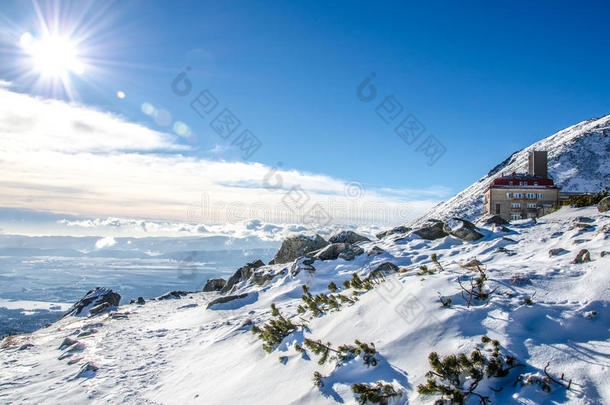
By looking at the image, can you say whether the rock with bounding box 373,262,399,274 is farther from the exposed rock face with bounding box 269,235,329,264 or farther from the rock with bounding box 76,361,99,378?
the exposed rock face with bounding box 269,235,329,264

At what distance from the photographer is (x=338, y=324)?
765 centimetres

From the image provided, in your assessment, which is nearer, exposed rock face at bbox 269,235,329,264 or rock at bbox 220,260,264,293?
rock at bbox 220,260,264,293

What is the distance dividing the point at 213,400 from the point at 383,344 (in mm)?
3529

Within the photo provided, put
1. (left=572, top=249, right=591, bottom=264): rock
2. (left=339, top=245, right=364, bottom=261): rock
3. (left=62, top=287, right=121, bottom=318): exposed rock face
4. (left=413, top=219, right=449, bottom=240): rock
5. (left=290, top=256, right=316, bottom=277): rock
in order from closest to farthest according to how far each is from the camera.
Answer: (left=572, top=249, right=591, bottom=264): rock
(left=290, top=256, right=316, bottom=277): rock
(left=339, top=245, right=364, bottom=261): rock
(left=413, top=219, right=449, bottom=240): rock
(left=62, top=287, right=121, bottom=318): exposed rock face

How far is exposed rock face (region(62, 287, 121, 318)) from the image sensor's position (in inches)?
779

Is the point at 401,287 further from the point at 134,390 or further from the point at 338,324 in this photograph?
the point at 134,390

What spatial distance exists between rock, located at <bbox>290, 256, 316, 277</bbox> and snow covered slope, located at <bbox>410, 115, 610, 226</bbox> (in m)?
77.6

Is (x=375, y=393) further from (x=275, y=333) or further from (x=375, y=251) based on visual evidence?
(x=375, y=251)

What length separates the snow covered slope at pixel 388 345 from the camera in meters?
5.07

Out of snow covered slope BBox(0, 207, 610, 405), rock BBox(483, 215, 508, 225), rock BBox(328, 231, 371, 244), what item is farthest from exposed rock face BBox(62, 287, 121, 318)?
rock BBox(483, 215, 508, 225)

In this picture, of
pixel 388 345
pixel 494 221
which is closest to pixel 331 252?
pixel 494 221

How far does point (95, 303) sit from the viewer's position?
21.5 m

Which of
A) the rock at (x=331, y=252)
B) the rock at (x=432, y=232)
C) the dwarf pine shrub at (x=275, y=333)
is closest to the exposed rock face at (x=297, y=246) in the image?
the rock at (x=331, y=252)

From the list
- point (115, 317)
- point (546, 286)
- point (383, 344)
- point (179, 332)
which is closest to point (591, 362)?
point (546, 286)
